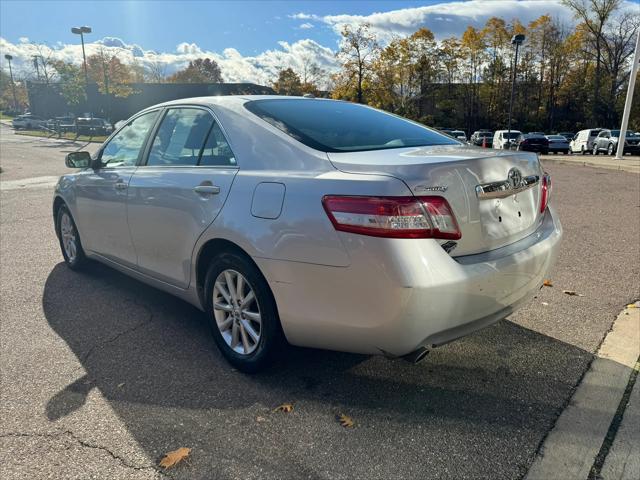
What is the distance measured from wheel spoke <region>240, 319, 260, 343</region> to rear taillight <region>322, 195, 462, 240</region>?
933mm

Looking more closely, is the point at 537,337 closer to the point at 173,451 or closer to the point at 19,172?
the point at 173,451

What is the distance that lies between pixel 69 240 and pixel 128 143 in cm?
156

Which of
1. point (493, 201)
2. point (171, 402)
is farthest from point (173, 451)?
point (493, 201)

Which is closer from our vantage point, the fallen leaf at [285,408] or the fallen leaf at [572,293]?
the fallen leaf at [285,408]

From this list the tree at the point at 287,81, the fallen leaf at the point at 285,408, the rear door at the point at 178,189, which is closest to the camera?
the fallen leaf at the point at 285,408

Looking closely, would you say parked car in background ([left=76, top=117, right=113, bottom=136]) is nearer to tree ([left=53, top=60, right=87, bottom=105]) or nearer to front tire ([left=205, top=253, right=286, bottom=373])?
tree ([left=53, top=60, right=87, bottom=105])

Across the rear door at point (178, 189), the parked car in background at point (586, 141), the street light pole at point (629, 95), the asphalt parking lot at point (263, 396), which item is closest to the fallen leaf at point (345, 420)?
the asphalt parking lot at point (263, 396)

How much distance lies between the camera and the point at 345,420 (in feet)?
8.43

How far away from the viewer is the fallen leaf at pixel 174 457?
2.28 metres

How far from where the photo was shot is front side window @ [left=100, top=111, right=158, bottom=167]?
157 inches

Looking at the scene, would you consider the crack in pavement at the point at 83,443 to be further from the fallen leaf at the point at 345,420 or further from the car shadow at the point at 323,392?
the fallen leaf at the point at 345,420

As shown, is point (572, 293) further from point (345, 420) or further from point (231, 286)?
point (231, 286)

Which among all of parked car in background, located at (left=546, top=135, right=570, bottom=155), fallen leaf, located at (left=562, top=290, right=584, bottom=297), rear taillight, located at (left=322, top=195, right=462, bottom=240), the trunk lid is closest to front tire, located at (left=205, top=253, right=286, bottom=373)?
rear taillight, located at (left=322, top=195, right=462, bottom=240)

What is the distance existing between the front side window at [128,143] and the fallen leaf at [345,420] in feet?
8.33
